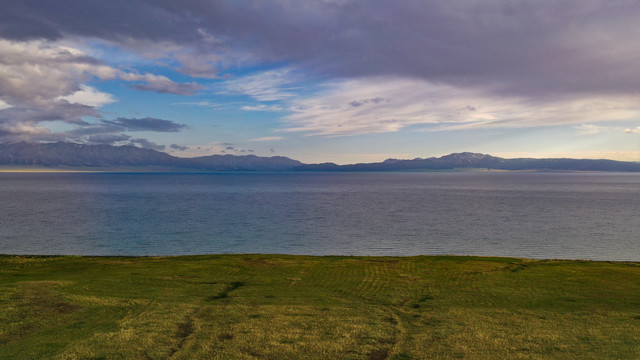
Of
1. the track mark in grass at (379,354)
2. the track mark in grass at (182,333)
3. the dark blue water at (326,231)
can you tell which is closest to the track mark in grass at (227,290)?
the track mark in grass at (182,333)

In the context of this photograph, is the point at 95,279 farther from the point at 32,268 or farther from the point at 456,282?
the point at 456,282

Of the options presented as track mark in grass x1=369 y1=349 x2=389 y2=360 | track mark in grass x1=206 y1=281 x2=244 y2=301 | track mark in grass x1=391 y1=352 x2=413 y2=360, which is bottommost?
track mark in grass x1=206 y1=281 x2=244 y2=301

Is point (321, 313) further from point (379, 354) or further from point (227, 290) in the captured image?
point (227, 290)

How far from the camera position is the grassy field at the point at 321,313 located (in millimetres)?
16266

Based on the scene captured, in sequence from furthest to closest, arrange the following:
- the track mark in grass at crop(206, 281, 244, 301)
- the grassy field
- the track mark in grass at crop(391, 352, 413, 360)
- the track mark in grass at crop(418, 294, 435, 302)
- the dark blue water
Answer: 1. the dark blue water
2. the track mark in grass at crop(206, 281, 244, 301)
3. the track mark in grass at crop(418, 294, 435, 302)
4. the grassy field
5. the track mark in grass at crop(391, 352, 413, 360)

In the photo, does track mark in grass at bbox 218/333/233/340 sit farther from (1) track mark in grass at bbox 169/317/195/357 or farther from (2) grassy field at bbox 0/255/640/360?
(1) track mark in grass at bbox 169/317/195/357

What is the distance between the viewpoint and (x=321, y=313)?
827 inches

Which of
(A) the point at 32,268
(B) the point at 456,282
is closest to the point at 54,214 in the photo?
(A) the point at 32,268

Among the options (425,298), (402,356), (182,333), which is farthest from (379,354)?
(425,298)

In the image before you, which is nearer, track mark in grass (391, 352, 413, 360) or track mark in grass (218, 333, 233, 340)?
track mark in grass (391, 352, 413, 360)

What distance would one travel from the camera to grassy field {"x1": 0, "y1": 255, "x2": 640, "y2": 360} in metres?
16.3

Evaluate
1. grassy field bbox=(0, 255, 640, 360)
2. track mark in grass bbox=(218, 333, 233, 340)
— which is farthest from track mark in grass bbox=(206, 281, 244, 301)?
track mark in grass bbox=(218, 333, 233, 340)

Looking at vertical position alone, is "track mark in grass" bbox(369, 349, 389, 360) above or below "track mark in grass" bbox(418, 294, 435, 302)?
above

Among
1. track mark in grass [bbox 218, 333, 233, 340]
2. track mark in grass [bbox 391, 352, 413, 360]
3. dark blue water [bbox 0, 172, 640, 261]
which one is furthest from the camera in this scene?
dark blue water [bbox 0, 172, 640, 261]
